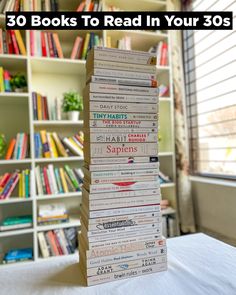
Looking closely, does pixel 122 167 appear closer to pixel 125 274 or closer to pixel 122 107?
pixel 122 107

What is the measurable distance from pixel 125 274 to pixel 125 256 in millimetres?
60

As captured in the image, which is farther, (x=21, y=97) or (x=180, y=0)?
(x=180, y=0)

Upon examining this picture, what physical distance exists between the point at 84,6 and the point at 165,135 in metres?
1.27

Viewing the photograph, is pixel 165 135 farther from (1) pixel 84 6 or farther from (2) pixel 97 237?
(2) pixel 97 237

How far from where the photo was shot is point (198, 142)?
2219mm

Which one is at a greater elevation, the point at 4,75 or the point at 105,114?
the point at 4,75

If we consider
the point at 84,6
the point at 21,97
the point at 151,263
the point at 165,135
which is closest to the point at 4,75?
the point at 21,97

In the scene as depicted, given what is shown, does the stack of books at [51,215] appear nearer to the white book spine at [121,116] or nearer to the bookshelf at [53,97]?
the bookshelf at [53,97]

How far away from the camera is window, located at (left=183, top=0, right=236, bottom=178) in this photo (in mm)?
1844

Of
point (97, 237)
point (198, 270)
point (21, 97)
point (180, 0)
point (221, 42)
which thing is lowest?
point (198, 270)

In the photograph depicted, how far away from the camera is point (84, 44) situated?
194cm

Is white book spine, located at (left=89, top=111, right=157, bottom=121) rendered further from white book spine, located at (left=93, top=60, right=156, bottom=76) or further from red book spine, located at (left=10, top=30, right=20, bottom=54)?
red book spine, located at (left=10, top=30, right=20, bottom=54)

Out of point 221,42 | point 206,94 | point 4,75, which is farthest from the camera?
point 206,94

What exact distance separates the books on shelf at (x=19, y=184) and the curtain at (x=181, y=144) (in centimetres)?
123
